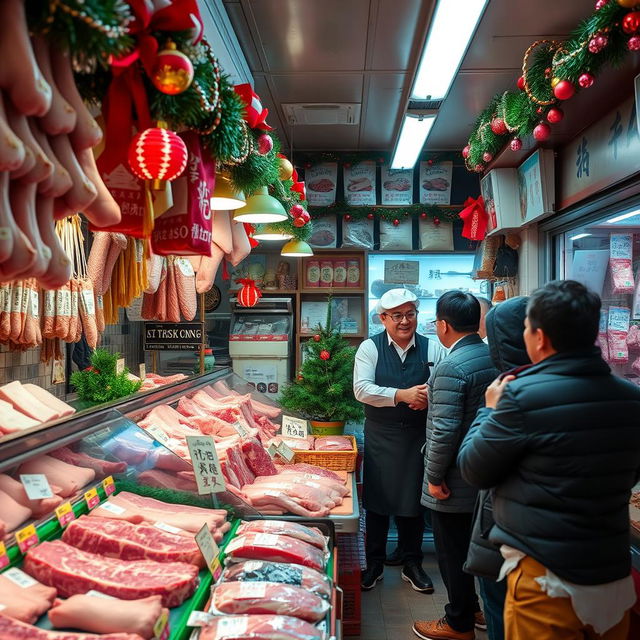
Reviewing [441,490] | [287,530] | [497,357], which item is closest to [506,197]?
[441,490]

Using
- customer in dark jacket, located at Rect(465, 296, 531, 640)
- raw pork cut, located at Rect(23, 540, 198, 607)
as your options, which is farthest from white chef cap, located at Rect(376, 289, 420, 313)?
raw pork cut, located at Rect(23, 540, 198, 607)

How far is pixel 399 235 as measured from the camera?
749cm

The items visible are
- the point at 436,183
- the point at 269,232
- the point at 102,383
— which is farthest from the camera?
the point at 436,183

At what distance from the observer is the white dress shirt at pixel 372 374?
4.33 metres

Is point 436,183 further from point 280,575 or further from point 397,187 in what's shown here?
point 280,575

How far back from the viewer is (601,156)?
391cm

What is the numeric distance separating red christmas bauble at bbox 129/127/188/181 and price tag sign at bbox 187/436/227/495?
1.39m

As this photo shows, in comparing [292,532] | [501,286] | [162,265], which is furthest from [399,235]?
[292,532]

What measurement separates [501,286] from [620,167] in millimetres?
2576

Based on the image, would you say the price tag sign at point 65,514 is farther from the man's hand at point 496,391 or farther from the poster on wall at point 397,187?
the poster on wall at point 397,187

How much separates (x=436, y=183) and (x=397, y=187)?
1.50 ft

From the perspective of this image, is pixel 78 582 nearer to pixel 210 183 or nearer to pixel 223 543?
pixel 223 543

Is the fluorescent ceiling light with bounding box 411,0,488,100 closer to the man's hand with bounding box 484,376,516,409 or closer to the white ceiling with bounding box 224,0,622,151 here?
the white ceiling with bounding box 224,0,622,151

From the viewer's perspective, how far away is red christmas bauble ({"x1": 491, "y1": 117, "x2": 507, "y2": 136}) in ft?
15.1
